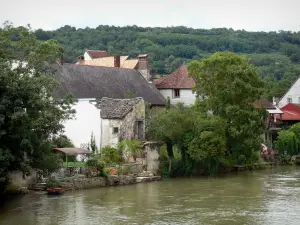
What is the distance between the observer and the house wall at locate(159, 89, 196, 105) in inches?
2564

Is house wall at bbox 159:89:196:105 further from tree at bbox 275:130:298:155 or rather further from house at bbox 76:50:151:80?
tree at bbox 275:130:298:155

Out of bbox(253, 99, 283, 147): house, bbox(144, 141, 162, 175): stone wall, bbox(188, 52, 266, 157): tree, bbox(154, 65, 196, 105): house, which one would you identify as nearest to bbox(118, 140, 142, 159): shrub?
bbox(144, 141, 162, 175): stone wall

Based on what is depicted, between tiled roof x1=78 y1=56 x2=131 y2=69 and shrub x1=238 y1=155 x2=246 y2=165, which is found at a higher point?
tiled roof x1=78 y1=56 x2=131 y2=69

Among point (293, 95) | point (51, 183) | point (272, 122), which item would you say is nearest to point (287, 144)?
point (272, 122)

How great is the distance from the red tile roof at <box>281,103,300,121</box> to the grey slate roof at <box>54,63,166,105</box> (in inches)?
781

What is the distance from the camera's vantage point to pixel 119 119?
170 feet

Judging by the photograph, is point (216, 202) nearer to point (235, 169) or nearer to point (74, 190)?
point (74, 190)

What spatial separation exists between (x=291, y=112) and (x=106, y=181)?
3851 centimetres

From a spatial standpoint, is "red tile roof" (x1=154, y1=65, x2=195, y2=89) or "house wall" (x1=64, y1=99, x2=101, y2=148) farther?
"red tile roof" (x1=154, y1=65, x2=195, y2=89)

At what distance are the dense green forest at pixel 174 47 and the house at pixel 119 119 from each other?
47.0 m

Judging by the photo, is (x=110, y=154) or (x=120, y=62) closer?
(x=110, y=154)

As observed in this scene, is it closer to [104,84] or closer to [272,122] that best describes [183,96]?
[104,84]

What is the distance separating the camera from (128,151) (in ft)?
166

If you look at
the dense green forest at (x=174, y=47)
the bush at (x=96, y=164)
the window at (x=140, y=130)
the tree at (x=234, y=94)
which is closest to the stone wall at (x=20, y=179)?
the bush at (x=96, y=164)
